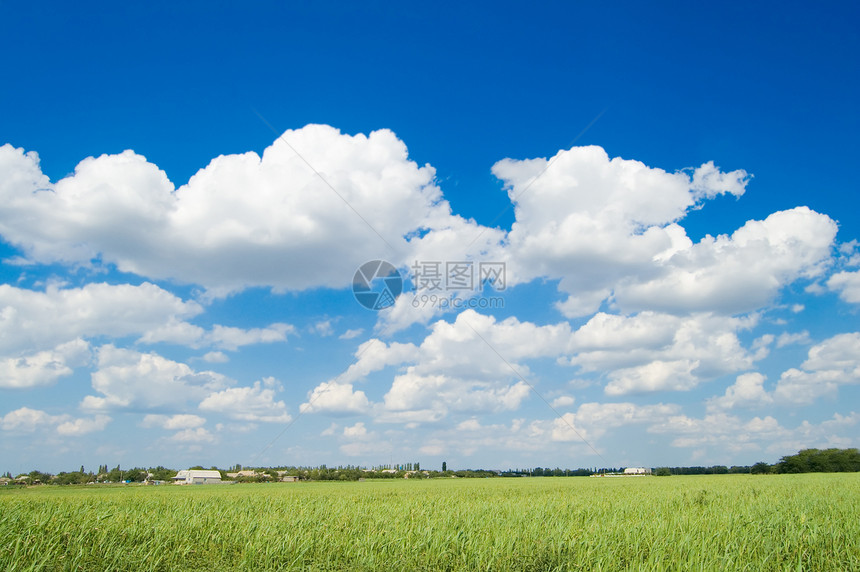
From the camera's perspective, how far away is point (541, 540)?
838cm

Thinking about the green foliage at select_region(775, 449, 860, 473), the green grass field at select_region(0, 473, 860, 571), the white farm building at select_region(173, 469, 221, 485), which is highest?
the green grass field at select_region(0, 473, 860, 571)

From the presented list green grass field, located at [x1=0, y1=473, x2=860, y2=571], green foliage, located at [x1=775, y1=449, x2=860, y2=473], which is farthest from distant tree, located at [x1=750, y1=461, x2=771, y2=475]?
green grass field, located at [x1=0, y1=473, x2=860, y2=571]

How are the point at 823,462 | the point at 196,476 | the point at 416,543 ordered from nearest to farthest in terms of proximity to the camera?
the point at 416,543, the point at 823,462, the point at 196,476

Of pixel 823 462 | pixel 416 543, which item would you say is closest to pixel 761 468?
pixel 823 462

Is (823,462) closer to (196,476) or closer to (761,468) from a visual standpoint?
(761,468)

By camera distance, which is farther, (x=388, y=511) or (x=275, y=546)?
(x=388, y=511)

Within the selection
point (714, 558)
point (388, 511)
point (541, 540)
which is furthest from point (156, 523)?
point (714, 558)

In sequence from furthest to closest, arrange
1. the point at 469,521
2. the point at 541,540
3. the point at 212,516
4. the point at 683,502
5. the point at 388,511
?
the point at 683,502 < the point at 388,511 < the point at 212,516 < the point at 469,521 < the point at 541,540

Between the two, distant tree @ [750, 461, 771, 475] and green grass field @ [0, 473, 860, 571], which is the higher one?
green grass field @ [0, 473, 860, 571]

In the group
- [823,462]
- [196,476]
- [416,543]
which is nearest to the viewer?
[416,543]

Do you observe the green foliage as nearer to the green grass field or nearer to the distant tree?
the distant tree

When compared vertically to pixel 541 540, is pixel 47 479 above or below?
below

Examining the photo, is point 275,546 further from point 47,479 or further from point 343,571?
point 47,479

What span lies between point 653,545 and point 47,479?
10348 cm
